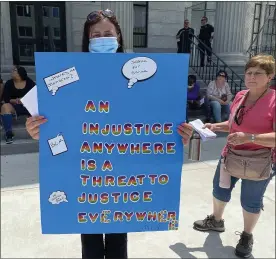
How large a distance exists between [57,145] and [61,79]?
0.32m

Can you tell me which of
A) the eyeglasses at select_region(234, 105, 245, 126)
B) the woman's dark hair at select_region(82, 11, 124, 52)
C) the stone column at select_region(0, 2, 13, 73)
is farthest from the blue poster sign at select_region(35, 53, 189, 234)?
the stone column at select_region(0, 2, 13, 73)

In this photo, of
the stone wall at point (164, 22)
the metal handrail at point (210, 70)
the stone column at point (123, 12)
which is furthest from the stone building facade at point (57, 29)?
the stone wall at point (164, 22)

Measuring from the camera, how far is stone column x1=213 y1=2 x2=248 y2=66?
897 cm

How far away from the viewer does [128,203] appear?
1653 mm

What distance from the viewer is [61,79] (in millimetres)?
1451

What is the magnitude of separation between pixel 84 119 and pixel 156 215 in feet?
2.14

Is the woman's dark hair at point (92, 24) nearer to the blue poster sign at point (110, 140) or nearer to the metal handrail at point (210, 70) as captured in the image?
the blue poster sign at point (110, 140)

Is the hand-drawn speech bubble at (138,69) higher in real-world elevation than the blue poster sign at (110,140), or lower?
higher

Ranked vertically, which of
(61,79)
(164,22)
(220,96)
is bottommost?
(220,96)

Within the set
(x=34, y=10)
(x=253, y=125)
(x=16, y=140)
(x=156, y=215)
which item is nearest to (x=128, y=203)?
(x=156, y=215)

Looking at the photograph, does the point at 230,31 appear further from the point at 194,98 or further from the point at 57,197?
the point at 57,197

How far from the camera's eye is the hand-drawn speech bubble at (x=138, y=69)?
1468 mm

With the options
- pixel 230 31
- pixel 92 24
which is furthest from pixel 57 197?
pixel 230 31

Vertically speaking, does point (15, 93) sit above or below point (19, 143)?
above
